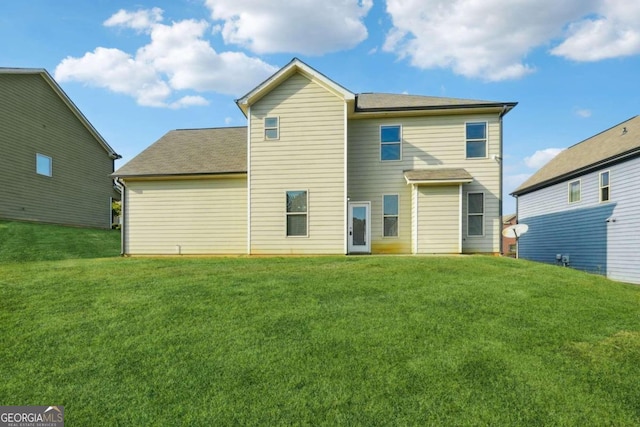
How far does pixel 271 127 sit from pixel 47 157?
49.3ft

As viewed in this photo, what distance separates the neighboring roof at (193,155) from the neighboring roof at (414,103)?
17.7 ft

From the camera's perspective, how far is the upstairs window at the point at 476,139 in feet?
45.2

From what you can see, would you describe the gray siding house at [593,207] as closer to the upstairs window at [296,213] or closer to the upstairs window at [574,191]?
the upstairs window at [574,191]

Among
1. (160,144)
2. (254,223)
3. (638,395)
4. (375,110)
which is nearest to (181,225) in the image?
(254,223)

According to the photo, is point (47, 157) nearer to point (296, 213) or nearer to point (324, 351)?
point (296, 213)

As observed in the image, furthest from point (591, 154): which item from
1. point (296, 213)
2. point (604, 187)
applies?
point (296, 213)

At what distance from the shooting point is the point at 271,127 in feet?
43.9

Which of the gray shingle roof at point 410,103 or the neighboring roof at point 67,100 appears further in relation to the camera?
the neighboring roof at point 67,100

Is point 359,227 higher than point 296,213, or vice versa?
point 296,213

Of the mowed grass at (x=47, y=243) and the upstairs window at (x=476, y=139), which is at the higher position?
the upstairs window at (x=476, y=139)

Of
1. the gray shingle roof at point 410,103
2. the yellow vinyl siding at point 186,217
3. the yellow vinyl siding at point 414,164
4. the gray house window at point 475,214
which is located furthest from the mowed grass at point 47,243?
the gray house window at point 475,214

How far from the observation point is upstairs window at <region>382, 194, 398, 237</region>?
13.9m
